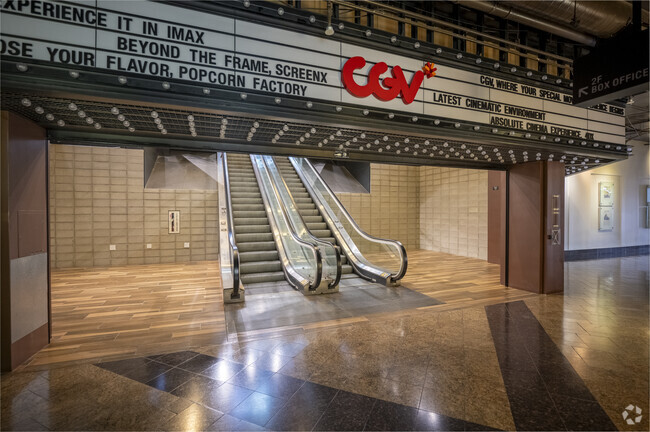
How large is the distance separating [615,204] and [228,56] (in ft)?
46.2

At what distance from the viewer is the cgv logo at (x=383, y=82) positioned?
361cm

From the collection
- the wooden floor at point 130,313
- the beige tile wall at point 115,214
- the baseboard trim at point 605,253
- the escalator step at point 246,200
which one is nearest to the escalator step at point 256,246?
the wooden floor at point 130,313

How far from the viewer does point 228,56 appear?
3.10 meters

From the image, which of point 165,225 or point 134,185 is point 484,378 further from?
point 134,185

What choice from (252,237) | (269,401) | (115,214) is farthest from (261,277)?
(115,214)

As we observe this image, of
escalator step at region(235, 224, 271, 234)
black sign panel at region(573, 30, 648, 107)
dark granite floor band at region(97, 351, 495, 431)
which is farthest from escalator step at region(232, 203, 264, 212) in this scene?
black sign panel at region(573, 30, 648, 107)

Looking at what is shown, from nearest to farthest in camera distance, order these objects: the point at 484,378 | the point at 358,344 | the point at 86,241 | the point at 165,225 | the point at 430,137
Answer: the point at 484,378 < the point at 358,344 < the point at 430,137 < the point at 86,241 < the point at 165,225

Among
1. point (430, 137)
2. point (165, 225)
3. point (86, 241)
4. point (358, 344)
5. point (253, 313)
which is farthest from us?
point (165, 225)

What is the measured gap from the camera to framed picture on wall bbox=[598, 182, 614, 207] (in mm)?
10773

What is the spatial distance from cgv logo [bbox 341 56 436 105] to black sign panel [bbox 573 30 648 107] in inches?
62.3

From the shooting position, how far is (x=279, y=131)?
380 cm

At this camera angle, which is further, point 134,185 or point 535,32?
point 134,185

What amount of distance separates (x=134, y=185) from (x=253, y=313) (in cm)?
672

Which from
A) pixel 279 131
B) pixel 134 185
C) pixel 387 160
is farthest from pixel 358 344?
pixel 134 185
